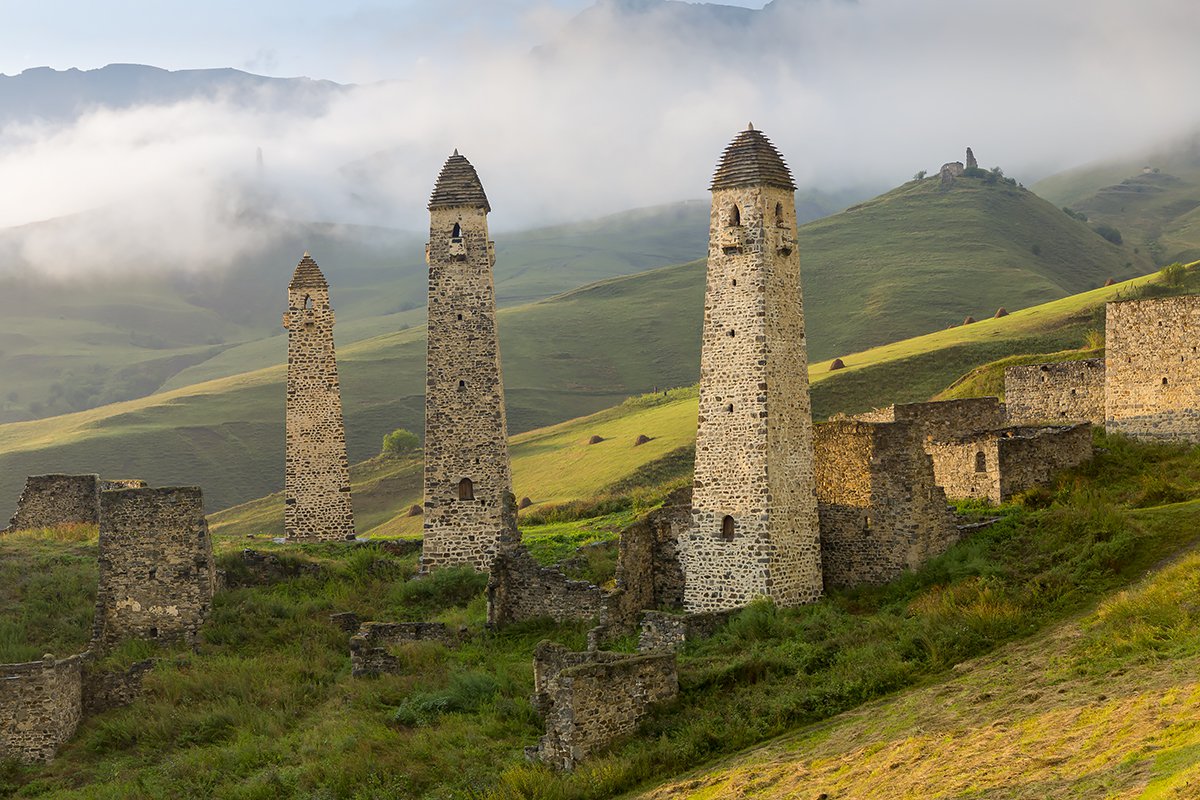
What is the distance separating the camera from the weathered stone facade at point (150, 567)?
33.6m

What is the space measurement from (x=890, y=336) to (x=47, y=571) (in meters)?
94.5

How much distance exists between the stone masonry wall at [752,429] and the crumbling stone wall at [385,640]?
5668 mm

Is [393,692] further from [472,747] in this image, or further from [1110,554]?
[1110,554]

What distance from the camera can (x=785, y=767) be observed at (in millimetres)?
21781

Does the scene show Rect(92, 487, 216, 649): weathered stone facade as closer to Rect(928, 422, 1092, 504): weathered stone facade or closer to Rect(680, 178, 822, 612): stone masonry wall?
Rect(680, 178, 822, 612): stone masonry wall

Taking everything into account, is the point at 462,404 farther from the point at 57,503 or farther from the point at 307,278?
the point at 57,503

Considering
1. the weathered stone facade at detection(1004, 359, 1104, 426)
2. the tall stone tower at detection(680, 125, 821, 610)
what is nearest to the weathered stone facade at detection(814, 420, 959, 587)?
the tall stone tower at detection(680, 125, 821, 610)

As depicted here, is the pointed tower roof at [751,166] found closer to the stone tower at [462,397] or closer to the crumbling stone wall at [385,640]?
the stone tower at [462,397]

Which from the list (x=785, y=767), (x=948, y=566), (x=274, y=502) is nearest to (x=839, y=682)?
(x=785, y=767)

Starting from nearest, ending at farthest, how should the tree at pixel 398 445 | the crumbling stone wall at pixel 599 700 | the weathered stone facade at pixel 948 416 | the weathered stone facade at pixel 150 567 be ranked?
the crumbling stone wall at pixel 599 700 → the weathered stone facade at pixel 150 567 → the weathered stone facade at pixel 948 416 → the tree at pixel 398 445

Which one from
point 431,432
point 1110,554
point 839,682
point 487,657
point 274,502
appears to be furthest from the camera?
point 274,502

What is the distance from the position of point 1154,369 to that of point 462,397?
693 inches

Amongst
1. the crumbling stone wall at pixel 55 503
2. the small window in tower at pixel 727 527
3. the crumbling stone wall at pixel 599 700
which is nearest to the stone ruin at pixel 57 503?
the crumbling stone wall at pixel 55 503

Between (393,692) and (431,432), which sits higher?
(431,432)
